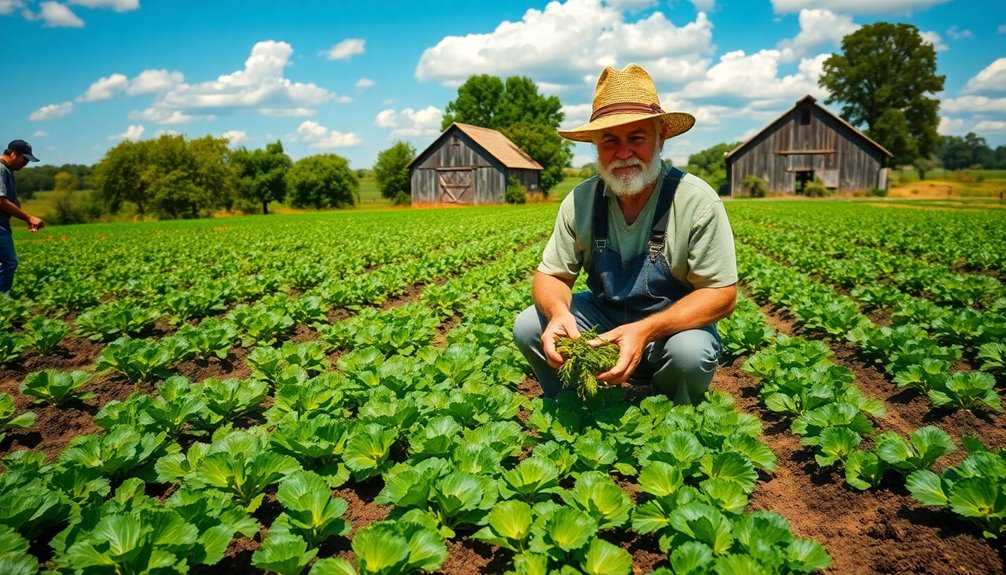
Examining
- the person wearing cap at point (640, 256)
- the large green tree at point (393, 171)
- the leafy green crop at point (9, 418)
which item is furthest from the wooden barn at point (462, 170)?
the leafy green crop at point (9, 418)

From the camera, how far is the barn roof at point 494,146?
149ft

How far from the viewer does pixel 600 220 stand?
12.7ft

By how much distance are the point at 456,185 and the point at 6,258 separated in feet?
131

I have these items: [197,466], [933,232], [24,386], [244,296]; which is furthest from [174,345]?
[933,232]

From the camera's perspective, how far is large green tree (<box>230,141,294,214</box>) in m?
66.1

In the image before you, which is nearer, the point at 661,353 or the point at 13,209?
the point at 661,353

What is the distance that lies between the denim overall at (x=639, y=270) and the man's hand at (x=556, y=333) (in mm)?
578

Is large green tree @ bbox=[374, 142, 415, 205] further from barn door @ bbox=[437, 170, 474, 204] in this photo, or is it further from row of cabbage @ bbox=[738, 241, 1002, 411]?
row of cabbage @ bbox=[738, 241, 1002, 411]

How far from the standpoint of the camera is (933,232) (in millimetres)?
16328

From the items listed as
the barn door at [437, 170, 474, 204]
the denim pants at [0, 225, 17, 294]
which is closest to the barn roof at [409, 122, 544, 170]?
the barn door at [437, 170, 474, 204]

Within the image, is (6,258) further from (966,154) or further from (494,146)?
(966,154)

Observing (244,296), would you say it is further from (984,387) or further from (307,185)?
(307,185)

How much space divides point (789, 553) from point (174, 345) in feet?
17.7

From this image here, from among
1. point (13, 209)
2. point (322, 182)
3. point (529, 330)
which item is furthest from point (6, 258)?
point (322, 182)
